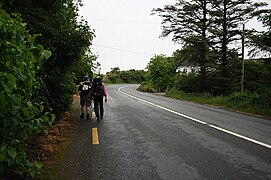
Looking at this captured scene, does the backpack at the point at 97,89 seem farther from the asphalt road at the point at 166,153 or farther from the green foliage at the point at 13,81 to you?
the green foliage at the point at 13,81

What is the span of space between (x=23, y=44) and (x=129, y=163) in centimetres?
307

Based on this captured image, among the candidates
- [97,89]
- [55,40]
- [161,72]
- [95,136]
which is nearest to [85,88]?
[97,89]

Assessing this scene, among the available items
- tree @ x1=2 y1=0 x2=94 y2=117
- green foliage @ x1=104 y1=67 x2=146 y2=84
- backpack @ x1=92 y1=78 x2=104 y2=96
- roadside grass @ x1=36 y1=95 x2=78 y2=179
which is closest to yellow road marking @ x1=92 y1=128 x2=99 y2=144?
roadside grass @ x1=36 y1=95 x2=78 y2=179

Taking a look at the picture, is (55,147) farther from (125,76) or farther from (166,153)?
(125,76)

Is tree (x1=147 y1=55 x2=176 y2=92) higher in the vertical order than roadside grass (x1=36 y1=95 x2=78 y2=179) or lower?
higher

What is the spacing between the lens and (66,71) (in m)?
10.2

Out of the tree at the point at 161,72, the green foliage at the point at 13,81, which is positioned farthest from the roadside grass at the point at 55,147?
the tree at the point at 161,72

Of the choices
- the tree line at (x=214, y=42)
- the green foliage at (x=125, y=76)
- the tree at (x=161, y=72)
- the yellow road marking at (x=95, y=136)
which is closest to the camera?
the yellow road marking at (x=95, y=136)

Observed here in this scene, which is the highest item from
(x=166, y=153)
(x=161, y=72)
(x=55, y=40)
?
(x=55, y=40)

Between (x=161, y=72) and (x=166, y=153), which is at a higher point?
(x=161, y=72)

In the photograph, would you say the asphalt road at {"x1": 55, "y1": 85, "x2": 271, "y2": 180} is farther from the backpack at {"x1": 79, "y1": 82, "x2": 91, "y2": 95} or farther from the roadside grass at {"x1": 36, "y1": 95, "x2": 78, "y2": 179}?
the backpack at {"x1": 79, "y1": 82, "x2": 91, "y2": 95}

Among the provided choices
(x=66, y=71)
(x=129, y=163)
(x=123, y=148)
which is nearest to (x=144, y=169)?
(x=129, y=163)

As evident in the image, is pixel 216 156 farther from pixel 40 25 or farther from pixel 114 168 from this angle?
pixel 40 25

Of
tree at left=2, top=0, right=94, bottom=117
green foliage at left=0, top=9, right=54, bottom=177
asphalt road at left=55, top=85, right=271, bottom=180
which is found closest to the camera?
green foliage at left=0, top=9, right=54, bottom=177
